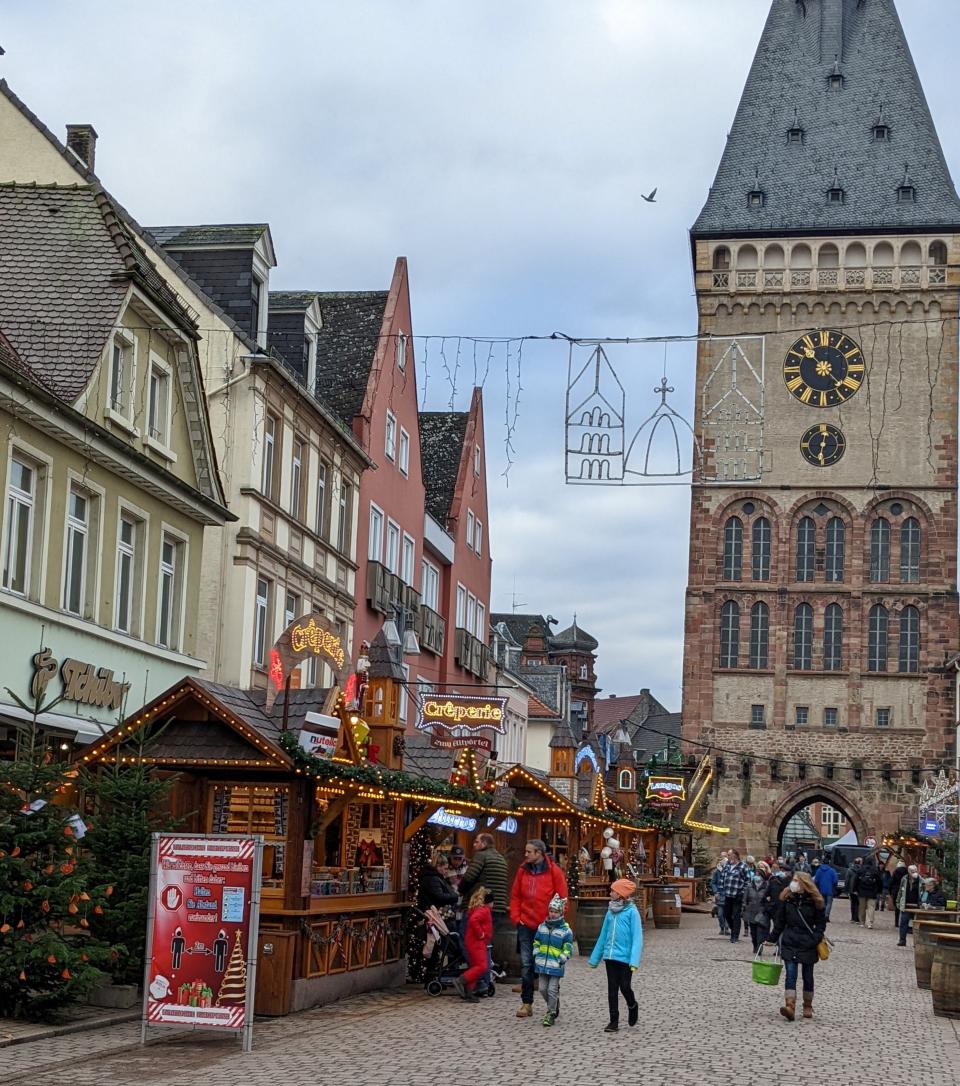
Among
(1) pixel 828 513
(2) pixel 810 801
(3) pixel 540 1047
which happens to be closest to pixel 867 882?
(3) pixel 540 1047

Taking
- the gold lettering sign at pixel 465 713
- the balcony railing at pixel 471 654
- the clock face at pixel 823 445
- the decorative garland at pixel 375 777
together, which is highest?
the clock face at pixel 823 445

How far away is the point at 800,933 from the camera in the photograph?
59.7 ft

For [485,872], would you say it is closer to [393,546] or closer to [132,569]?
[132,569]

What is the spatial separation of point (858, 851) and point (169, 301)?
48.5 meters

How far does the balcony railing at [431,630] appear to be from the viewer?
140ft

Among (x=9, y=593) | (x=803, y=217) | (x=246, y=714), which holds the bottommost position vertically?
(x=246, y=714)

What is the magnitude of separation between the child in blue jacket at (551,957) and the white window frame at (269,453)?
14869 millimetres

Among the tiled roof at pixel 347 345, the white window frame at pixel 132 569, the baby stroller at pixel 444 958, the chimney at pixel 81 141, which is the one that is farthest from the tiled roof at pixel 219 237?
the baby stroller at pixel 444 958

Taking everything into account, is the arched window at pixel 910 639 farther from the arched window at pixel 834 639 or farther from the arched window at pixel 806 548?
the arched window at pixel 806 548

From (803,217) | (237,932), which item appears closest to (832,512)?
(803,217)

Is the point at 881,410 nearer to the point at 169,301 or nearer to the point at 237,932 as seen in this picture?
the point at 169,301

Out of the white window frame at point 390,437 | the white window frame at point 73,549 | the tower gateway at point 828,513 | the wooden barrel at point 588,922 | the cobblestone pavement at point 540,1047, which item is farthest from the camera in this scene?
the tower gateway at point 828,513

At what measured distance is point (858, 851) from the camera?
67438 millimetres

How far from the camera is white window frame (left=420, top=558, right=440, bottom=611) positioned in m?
44.2
